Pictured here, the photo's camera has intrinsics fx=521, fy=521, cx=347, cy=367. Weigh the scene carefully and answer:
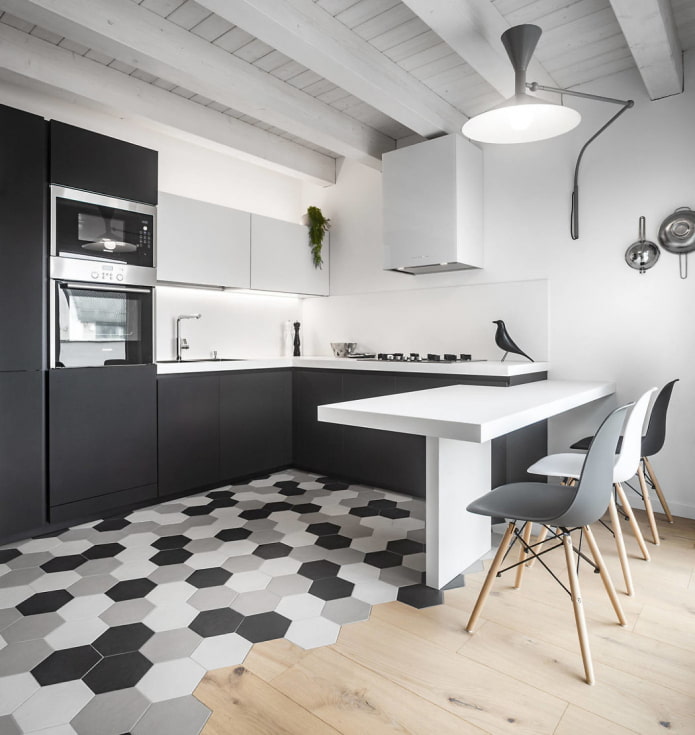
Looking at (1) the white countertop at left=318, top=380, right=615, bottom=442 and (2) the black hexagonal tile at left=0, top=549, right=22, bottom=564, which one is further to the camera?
(2) the black hexagonal tile at left=0, top=549, right=22, bottom=564

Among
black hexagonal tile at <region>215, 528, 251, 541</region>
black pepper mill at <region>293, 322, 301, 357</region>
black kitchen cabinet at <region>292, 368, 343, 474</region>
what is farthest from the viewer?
black pepper mill at <region>293, 322, 301, 357</region>

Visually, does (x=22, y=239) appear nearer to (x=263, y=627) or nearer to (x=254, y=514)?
(x=254, y=514)

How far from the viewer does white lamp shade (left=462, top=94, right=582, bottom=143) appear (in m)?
2.01

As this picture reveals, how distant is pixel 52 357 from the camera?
2.81 m

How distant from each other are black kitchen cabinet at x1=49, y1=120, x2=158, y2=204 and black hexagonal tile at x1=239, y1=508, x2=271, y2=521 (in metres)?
2.00

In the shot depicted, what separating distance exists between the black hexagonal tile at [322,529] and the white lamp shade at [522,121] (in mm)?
2075

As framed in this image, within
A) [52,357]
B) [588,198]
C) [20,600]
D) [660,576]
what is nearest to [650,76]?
[588,198]

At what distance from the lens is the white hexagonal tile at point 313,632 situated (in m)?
1.79

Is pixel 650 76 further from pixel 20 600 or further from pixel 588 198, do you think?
pixel 20 600

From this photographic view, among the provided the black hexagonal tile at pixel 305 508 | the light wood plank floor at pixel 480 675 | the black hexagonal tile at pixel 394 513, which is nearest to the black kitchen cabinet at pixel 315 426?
the black hexagonal tile at pixel 305 508

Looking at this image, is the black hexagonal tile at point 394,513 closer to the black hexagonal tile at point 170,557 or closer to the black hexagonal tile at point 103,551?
the black hexagonal tile at point 170,557

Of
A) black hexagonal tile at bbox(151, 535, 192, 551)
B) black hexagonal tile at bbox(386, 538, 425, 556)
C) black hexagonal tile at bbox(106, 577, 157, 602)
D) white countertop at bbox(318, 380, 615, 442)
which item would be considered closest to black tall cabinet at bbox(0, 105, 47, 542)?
black hexagonal tile at bbox(151, 535, 192, 551)

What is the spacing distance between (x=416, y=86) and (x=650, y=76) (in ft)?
4.30

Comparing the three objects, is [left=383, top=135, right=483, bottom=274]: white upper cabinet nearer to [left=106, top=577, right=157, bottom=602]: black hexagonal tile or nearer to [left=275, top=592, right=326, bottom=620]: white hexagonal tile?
[left=275, top=592, right=326, bottom=620]: white hexagonal tile
